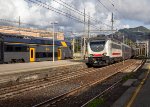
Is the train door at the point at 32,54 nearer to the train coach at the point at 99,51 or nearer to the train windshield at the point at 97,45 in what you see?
the train coach at the point at 99,51

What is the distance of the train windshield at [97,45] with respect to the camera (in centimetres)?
3794

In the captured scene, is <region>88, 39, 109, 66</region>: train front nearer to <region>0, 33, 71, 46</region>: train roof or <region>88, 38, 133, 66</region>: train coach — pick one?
<region>88, 38, 133, 66</region>: train coach

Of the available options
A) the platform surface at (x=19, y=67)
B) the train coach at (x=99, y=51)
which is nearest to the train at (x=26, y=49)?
the platform surface at (x=19, y=67)

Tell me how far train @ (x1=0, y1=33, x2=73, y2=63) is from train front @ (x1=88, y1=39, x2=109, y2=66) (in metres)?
8.58

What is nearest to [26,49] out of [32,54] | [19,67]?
[32,54]

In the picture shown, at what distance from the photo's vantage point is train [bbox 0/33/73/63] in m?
36.8

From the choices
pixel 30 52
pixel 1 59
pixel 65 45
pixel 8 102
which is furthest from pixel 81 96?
pixel 65 45

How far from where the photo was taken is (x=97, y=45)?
125 feet

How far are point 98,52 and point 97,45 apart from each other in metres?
0.84

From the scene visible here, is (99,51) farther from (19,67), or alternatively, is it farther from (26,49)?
(19,67)

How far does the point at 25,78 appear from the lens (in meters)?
23.2

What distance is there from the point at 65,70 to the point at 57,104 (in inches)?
768

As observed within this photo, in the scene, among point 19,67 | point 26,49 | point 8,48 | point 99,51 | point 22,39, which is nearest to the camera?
point 19,67

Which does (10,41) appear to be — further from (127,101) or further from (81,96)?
(127,101)
